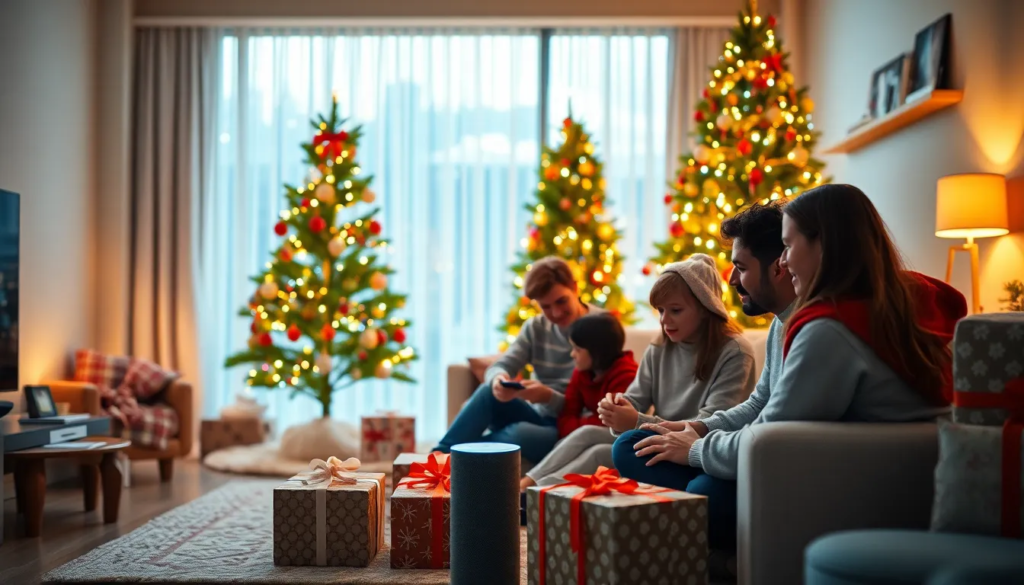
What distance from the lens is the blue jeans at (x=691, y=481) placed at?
2303 mm

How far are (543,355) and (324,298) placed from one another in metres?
2.28

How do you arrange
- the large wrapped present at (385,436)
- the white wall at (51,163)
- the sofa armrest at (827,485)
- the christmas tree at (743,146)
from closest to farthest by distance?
→ the sofa armrest at (827,485) < the white wall at (51,163) < the christmas tree at (743,146) < the large wrapped present at (385,436)

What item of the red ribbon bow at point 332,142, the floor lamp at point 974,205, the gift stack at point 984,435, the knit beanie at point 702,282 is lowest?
the gift stack at point 984,435

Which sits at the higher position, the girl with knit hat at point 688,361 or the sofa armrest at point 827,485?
the girl with knit hat at point 688,361

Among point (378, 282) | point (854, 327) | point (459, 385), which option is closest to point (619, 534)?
point (854, 327)

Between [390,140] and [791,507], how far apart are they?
17.9 ft

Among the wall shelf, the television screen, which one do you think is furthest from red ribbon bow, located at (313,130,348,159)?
the wall shelf

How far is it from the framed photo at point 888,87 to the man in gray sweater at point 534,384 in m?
2.20

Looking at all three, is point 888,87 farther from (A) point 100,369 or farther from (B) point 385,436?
(A) point 100,369

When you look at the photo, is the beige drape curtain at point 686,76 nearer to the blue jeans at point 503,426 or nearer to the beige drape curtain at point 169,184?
the beige drape curtain at point 169,184

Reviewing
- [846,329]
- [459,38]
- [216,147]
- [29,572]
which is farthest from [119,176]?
[846,329]

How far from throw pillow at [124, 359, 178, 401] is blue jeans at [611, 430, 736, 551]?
3804 millimetres

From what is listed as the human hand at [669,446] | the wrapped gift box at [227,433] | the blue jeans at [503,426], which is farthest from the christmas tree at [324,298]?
the human hand at [669,446]

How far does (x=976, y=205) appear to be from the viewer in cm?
379
